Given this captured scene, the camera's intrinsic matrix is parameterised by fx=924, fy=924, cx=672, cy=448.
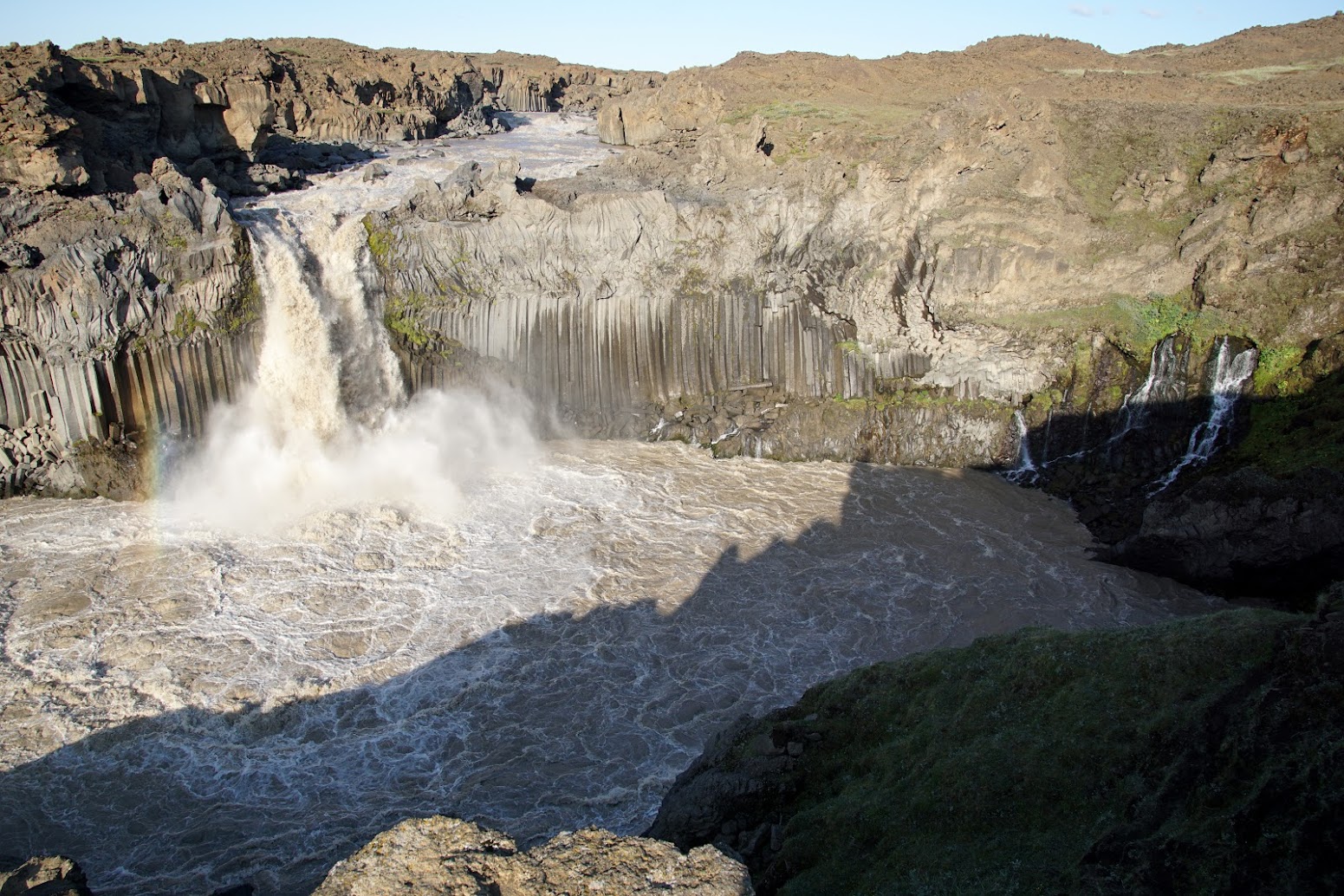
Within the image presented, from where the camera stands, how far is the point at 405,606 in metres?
20.1

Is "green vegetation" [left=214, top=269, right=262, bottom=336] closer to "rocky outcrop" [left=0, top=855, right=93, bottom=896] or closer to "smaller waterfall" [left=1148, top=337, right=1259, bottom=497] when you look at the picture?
"rocky outcrop" [left=0, top=855, right=93, bottom=896]

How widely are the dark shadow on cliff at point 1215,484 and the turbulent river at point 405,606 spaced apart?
901 millimetres

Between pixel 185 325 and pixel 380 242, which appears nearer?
pixel 185 325

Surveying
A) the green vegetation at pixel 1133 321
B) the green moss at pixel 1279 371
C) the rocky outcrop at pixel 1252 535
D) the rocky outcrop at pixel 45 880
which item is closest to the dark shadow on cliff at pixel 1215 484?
the rocky outcrop at pixel 1252 535

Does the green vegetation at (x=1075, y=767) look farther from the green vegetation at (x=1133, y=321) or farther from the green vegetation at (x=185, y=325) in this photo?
the green vegetation at (x=185, y=325)

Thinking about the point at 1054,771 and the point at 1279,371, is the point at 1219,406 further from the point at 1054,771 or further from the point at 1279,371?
the point at 1054,771

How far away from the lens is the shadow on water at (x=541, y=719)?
45.8 feet

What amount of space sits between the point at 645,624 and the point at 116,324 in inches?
653

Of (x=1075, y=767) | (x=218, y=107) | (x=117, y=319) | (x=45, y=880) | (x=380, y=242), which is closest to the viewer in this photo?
(x=45, y=880)

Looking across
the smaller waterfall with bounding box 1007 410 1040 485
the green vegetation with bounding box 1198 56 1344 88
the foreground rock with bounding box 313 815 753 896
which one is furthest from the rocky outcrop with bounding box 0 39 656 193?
the green vegetation with bounding box 1198 56 1344 88

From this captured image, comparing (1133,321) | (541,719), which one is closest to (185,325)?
(541,719)

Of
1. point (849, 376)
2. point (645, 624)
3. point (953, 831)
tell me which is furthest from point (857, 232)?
point (953, 831)

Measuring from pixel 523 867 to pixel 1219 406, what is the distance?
23.8 m

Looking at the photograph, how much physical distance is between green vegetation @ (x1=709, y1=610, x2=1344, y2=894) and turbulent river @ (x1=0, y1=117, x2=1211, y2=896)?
15.6ft
